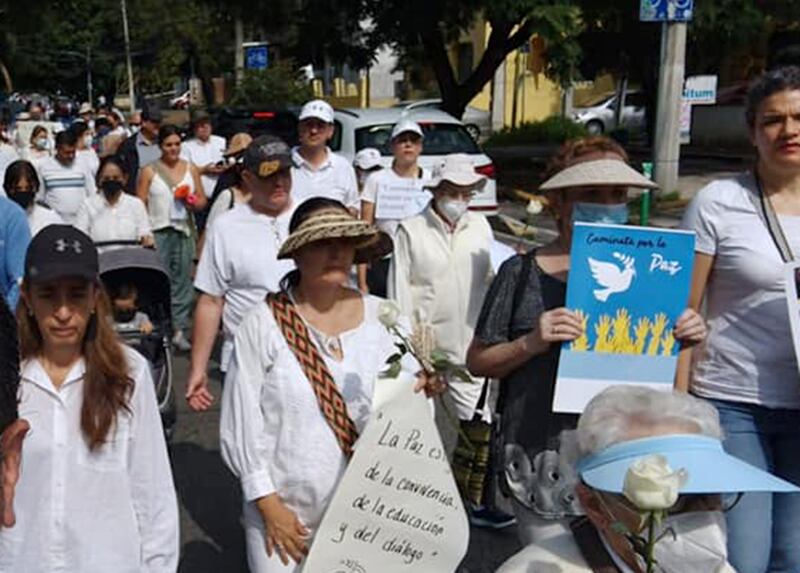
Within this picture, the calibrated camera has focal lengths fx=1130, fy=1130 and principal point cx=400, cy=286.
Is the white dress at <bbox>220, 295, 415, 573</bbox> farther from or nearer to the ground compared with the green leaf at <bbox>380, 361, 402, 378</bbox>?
nearer to the ground

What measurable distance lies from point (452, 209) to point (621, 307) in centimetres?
219

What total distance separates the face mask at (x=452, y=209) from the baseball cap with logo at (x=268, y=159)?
745 millimetres

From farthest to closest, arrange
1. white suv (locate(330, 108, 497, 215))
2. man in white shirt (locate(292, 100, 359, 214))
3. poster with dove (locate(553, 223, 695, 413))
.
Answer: white suv (locate(330, 108, 497, 215)) → man in white shirt (locate(292, 100, 359, 214)) → poster with dove (locate(553, 223, 695, 413))

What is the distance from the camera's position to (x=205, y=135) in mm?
12227

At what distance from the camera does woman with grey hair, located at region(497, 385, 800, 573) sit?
2172mm

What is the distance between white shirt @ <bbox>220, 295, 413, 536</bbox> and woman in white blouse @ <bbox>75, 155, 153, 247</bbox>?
488 centimetres

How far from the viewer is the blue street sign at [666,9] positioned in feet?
39.5

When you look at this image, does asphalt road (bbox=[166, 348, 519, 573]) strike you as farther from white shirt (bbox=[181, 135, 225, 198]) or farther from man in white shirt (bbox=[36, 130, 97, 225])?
white shirt (bbox=[181, 135, 225, 198])

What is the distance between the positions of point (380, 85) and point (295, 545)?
5146cm

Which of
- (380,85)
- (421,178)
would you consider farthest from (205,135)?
(380,85)

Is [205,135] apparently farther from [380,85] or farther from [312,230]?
[380,85]

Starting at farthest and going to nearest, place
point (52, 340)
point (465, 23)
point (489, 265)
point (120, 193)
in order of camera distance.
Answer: point (465, 23) < point (120, 193) < point (489, 265) < point (52, 340)

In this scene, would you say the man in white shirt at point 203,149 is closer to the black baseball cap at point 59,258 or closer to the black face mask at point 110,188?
the black face mask at point 110,188

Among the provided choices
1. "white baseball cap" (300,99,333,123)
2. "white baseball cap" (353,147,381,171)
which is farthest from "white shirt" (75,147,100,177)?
"white baseball cap" (300,99,333,123)
